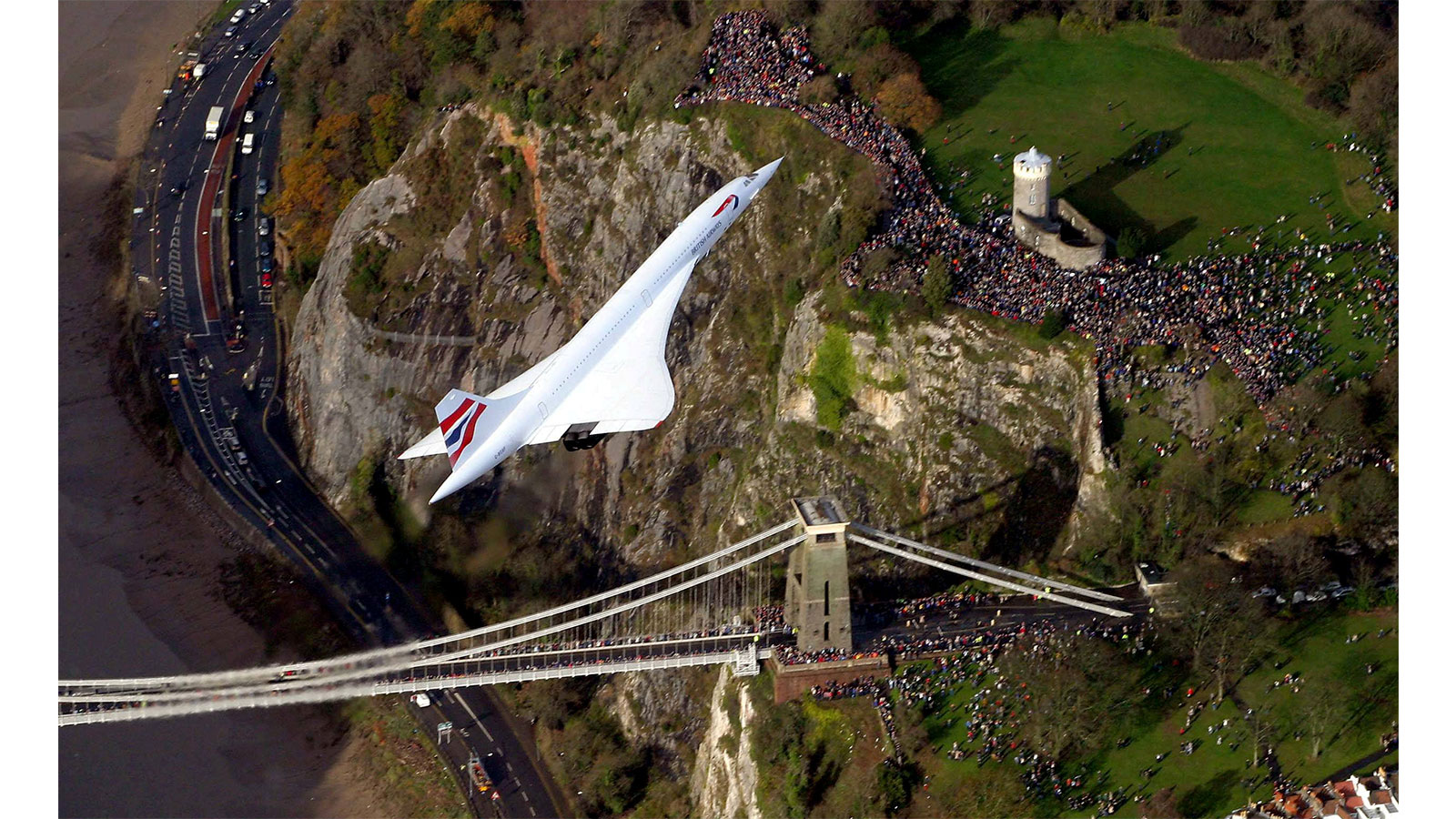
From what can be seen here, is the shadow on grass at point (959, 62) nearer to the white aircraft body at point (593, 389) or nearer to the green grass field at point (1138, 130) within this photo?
the green grass field at point (1138, 130)

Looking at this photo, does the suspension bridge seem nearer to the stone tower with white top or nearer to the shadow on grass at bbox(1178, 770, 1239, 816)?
the shadow on grass at bbox(1178, 770, 1239, 816)

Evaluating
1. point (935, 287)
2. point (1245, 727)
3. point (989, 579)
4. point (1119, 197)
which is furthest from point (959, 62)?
point (1245, 727)

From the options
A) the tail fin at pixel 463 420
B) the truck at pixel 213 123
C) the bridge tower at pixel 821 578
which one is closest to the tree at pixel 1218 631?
the bridge tower at pixel 821 578

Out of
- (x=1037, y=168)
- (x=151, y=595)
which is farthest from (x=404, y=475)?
(x=1037, y=168)

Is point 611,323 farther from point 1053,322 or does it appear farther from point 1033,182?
point 1033,182

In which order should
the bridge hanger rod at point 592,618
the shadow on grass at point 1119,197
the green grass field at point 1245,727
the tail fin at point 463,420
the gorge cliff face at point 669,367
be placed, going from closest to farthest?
the tail fin at point 463,420 → the green grass field at point 1245,727 → the bridge hanger rod at point 592,618 → the gorge cliff face at point 669,367 → the shadow on grass at point 1119,197

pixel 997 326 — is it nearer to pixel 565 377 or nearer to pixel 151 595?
pixel 565 377

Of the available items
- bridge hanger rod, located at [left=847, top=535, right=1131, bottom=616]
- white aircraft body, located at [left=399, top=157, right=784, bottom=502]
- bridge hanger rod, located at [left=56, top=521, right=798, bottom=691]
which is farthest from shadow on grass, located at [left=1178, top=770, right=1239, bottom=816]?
white aircraft body, located at [left=399, top=157, right=784, bottom=502]
